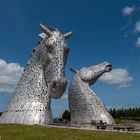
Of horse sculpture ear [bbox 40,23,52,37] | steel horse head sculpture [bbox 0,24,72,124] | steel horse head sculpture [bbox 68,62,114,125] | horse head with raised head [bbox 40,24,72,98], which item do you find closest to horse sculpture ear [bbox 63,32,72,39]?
steel horse head sculpture [bbox 0,24,72,124]

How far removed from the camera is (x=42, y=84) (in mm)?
20438

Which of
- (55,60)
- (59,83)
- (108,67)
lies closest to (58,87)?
(59,83)

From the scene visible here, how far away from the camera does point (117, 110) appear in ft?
167

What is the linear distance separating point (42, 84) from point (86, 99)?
16.3 ft

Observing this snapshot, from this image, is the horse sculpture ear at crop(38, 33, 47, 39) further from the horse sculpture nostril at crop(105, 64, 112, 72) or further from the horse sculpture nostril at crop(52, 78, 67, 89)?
the horse sculpture nostril at crop(105, 64, 112, 72)

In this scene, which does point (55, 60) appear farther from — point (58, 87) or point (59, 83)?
point (58, 87)

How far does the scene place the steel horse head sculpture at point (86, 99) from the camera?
941 inches

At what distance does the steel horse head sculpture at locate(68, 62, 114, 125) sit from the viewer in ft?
78.4

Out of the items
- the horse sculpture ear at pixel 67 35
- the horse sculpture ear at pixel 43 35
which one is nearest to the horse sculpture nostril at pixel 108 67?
the horse sculpture ear at pixel 67 35

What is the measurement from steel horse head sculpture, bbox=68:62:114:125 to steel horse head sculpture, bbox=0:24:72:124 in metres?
4.35

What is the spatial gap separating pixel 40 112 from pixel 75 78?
21.7 feet

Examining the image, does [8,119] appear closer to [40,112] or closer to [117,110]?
[40,112]

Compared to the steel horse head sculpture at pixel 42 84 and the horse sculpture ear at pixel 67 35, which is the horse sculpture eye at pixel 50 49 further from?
the horse sculpture ear at pixel 67 35

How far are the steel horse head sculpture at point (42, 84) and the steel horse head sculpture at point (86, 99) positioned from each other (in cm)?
435
